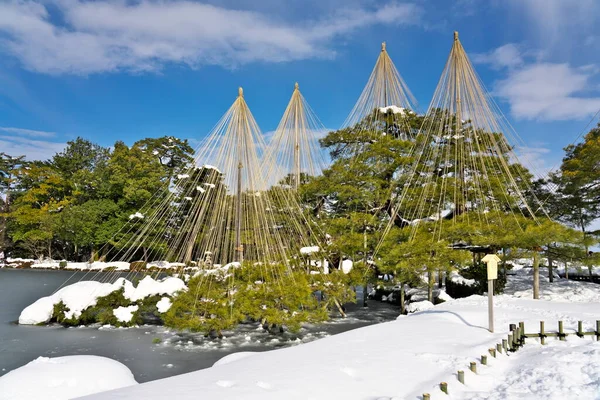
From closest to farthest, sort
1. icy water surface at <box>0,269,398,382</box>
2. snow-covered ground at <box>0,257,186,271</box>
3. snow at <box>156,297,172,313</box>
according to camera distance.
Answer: icy water surface at <box>0,269,398,382</box>, snow at <box>156,297,172,313</box>, snow-covered ground at <box>0,257,186,271</box>

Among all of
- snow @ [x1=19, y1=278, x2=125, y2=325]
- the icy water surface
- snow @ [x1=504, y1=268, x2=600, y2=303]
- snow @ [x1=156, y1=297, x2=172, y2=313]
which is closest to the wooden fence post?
the icy water surface

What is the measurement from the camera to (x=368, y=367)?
264 inches

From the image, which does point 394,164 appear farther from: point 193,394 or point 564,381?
point 193,394

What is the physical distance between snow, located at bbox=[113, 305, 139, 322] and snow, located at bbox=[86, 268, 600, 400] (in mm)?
8025

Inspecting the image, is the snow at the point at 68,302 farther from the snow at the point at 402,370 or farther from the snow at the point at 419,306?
the snow at the point at 419,306

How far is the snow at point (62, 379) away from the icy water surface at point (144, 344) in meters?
1.88

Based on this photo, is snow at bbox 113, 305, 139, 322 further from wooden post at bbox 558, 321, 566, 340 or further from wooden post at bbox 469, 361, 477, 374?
wooden post at bbox 558, 321, 566, 340

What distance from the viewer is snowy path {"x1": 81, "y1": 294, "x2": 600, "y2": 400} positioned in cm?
546

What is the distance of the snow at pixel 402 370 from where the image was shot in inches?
213

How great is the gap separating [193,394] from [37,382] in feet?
9.96

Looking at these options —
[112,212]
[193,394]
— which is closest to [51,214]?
[112,212]

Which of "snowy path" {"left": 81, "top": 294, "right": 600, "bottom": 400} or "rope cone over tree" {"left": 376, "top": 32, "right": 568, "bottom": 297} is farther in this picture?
"rope cone over tree" {"left": 376, "top": 32, "right": 568, "bottom": 297}

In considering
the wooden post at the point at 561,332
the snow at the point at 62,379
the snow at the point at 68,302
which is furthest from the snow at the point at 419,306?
the snow at the point at 68,302

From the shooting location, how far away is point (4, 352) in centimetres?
1070
